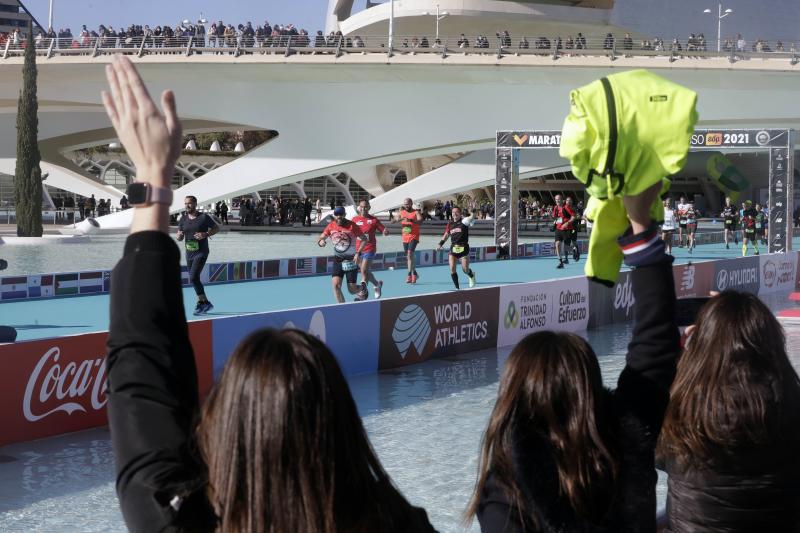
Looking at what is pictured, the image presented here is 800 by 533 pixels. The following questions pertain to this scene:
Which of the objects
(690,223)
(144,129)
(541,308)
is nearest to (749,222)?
(690,223)

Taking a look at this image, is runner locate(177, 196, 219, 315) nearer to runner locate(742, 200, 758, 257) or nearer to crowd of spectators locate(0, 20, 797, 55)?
runner locate(742, 200, 758, 257)

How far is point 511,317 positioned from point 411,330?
251 centimetres

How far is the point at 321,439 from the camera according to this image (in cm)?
175

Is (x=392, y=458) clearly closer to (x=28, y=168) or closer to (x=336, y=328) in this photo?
(x=336, y=328)

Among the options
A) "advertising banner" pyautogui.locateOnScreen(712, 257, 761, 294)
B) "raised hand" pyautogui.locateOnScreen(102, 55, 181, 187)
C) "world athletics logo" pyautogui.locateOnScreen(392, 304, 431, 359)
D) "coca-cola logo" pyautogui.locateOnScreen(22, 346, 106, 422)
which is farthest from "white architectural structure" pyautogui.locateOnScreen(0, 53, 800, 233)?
"raised hand" pyautogui.locateOnScreen(102, 55, 181, 187)

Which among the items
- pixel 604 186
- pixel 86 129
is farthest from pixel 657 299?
pixel 86 129

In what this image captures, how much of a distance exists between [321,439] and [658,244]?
1331mm

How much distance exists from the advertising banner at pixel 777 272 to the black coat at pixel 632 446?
71.0ft

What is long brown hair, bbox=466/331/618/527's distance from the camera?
2393 mm

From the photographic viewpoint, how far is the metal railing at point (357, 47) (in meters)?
44.9

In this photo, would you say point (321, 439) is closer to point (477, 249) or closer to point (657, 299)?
point (657, 299)

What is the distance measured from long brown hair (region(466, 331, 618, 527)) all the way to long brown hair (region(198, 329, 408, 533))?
70 cm

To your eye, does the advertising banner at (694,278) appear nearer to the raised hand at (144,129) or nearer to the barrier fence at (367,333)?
the barrier fence at (367,333)

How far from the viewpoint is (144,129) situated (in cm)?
201
